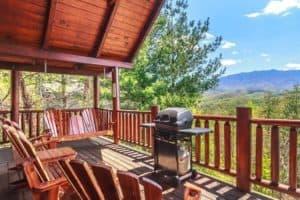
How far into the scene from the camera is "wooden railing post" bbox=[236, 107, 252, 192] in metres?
3.58

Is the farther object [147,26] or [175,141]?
[147,26]

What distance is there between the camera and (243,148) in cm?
362

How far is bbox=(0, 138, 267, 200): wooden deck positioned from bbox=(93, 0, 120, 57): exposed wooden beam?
2370mm

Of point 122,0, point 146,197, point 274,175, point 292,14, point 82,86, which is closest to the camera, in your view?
point 146,197

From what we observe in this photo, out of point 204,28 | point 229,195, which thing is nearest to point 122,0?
point 229,195

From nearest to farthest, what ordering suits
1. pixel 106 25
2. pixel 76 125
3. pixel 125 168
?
1. pixel 125 168
2. pixel 106 25
3. pixel 76 125

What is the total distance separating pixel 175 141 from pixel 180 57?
39.6 ft

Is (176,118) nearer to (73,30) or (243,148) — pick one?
(243,148)

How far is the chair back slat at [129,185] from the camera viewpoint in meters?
1.34

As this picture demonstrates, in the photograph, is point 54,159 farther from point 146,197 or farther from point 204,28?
point 204,28

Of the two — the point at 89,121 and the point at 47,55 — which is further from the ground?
the point at 47,55

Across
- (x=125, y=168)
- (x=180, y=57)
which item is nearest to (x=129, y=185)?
(x=125, y=168)

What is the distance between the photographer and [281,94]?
67.4 ft

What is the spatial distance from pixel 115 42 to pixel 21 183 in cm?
406
